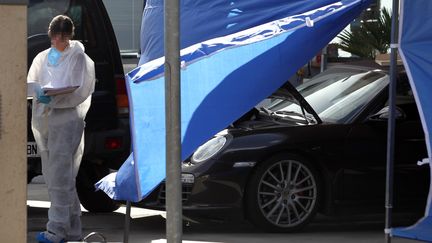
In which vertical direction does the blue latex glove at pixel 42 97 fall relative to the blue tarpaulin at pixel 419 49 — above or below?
below

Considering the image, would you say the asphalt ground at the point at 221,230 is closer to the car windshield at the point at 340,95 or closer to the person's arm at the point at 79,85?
the car windshield at the point at 340,95

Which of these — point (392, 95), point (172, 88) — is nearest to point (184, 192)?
point (392, 95)

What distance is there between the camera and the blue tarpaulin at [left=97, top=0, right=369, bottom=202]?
5.80 metres

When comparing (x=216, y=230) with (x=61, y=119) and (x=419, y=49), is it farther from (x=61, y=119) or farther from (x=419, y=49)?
(x=419, y=49)

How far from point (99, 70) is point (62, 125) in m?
1.57

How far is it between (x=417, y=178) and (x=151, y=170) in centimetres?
347

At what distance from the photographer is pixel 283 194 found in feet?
27.3

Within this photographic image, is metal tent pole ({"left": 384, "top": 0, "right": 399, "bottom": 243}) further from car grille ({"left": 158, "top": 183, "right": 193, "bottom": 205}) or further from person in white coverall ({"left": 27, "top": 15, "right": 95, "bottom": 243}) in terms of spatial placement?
person in white coverall ({"left": 27, "top": 15, "right": 95, "bottom": 243})

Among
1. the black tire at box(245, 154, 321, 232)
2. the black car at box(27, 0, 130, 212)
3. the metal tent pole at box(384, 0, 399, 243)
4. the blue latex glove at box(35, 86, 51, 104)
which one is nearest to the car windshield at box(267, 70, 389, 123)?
the black tire at box(245, 154, 321, 232)

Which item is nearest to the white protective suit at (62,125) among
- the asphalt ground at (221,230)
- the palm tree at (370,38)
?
the asphalt ground at (221,230)

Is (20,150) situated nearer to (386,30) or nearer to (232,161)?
(232,161)

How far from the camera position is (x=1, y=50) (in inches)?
194

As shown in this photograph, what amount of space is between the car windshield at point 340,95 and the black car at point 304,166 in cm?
2

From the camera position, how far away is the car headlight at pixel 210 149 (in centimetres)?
817
